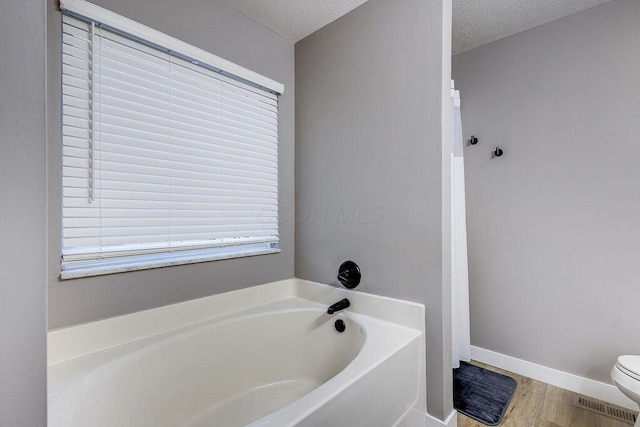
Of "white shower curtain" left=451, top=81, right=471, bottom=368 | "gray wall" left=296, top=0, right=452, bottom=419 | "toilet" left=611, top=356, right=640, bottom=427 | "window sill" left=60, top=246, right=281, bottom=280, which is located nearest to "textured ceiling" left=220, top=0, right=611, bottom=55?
"gray wall" left=296, top=0, right=452, bottom=419

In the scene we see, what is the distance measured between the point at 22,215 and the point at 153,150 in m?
1.08

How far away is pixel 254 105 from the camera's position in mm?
1902

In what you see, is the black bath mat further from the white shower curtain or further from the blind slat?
the blind slat

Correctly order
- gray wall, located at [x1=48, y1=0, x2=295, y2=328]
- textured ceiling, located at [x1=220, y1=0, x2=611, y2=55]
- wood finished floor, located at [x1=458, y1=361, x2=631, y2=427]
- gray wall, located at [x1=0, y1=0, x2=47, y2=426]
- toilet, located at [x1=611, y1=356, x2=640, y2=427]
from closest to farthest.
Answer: gray wall, located at [x1=0, y1=0, x2=47, y2=426] → gray wall, located at [x1=48, y1=0, x2=295, y2=328] → toilet, located at [x1=611, y1=356, x2=640, y2=427] → wood finished floor, located at [x1=458, y1=361, x2=631, y2=427] → textured ceiling, located at [x1=220, y1=0, x2=611, y2=55]

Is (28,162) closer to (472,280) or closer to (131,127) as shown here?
(131,127)

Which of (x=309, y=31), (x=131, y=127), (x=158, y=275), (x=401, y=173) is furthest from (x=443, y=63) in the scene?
(x=158, y=275)

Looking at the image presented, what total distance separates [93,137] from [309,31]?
59.0 inches

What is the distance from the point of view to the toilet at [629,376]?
1.38 meters

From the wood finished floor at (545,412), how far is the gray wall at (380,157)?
1.66 feet

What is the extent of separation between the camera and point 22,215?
48cm

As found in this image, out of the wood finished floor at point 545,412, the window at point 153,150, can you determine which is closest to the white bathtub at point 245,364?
the window at point 153,150

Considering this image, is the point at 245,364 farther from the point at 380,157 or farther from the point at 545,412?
the point at 545,412

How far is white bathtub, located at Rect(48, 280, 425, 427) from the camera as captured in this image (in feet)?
3.40

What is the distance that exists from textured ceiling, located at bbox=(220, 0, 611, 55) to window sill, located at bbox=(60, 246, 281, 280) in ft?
4.86
